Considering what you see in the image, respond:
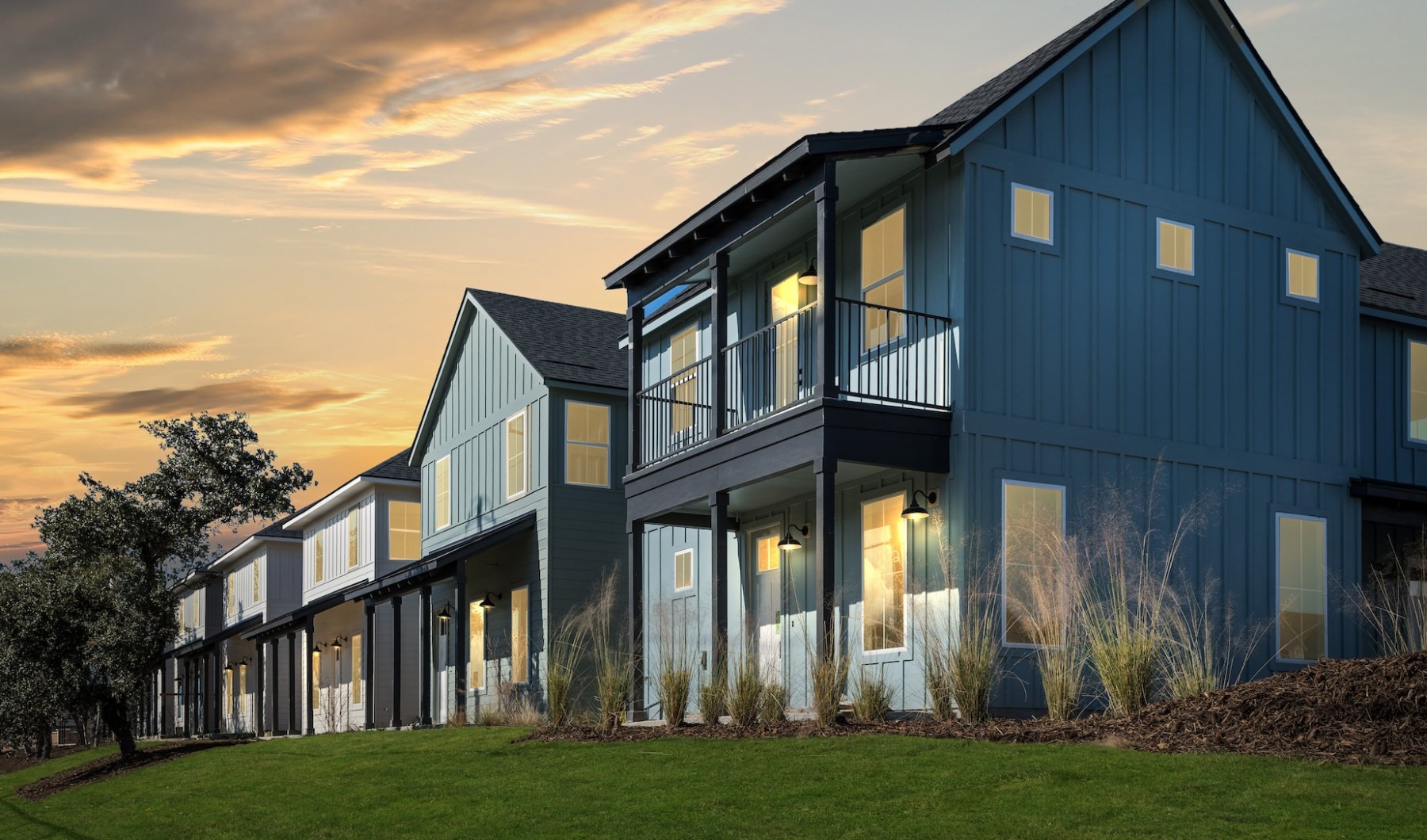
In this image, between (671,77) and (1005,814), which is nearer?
(1005,814)

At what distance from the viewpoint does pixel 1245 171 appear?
18906mm

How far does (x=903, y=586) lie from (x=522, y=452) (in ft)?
38.7

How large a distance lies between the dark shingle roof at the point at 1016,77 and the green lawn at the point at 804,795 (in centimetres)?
732

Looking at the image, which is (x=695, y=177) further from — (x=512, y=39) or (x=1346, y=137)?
(x=1346, y=137)

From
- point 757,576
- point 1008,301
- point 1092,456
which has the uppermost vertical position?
point 1008,301

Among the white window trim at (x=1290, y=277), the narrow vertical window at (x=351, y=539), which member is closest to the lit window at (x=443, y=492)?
the narrow vertical window at (x=351, y=539)

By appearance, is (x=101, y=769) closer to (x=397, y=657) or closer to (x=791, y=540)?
(x=397, y=657)

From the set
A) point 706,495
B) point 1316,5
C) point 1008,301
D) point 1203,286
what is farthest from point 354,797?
point 1316,5

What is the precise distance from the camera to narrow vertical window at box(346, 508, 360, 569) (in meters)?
36.2

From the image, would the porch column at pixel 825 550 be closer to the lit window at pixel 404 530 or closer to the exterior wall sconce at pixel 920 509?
the exterior wall sconce at pixel 920 509

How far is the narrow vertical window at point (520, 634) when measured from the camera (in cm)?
2589

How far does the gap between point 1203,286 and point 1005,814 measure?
10.2 metres

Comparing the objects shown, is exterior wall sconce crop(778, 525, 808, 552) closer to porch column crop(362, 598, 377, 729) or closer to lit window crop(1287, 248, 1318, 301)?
lit window crop(1287, 248, 1318, 301)

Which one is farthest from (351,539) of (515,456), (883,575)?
(883,575)
